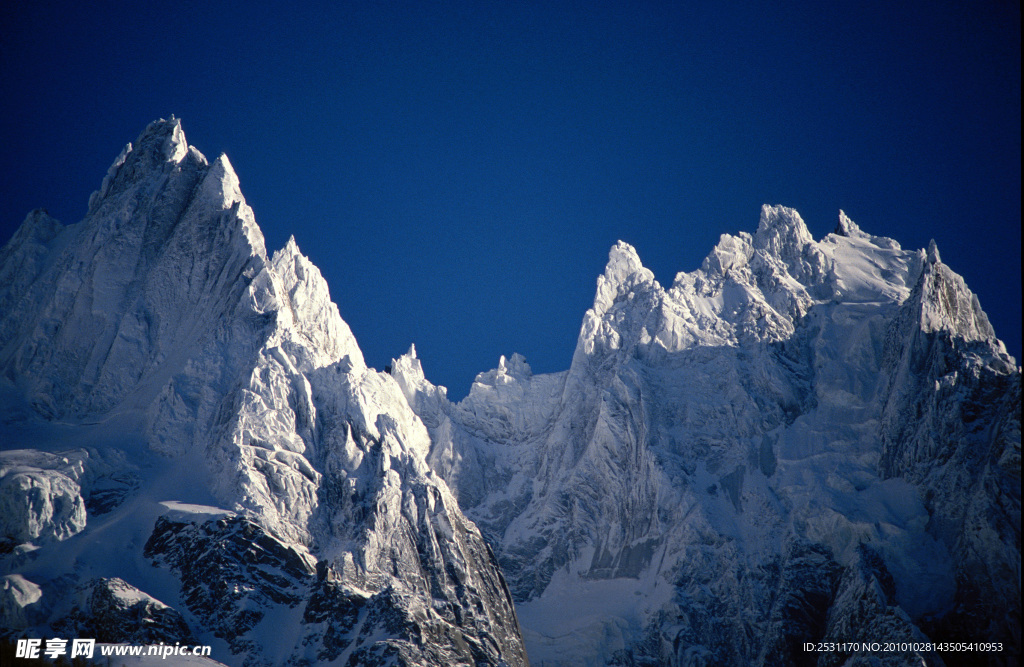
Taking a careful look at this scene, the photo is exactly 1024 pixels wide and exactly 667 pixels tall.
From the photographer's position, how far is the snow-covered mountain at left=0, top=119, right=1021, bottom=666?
101375mm

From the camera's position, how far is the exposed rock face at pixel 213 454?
328ft

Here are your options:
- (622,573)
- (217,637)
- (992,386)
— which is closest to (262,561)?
(217,637)

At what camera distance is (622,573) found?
5418 inches

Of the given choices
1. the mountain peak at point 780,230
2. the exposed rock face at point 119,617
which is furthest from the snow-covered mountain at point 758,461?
the exposed rock face at point 119,617

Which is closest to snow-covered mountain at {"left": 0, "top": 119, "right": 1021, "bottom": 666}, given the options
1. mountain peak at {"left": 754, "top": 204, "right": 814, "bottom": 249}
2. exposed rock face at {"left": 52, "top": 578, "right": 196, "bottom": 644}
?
exposed rock face at {"left": 52, "top": 578, "right": 196, "bottom": 644}

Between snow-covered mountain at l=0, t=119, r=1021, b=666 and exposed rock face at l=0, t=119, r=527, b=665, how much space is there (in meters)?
0.35

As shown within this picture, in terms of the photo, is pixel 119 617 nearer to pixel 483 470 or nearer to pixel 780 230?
pixel 483 470

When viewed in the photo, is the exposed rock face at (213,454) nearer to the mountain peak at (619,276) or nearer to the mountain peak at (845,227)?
the mountain peak at (619,276)

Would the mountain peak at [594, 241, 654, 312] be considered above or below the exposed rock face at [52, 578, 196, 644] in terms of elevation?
above

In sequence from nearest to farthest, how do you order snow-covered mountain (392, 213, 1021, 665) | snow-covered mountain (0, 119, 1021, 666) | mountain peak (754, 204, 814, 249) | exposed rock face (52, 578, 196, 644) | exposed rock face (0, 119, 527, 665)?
exposed rock face (52, 578, 196, 644), exposed rock face (0, 119, 527, 665), snow-covered mountain (0, 119, 1021, 666), snow-covered mountain (392, 213, 1021, 665), mountain peak (754, 204, 814, 249)

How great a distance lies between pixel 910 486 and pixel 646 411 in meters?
40.5

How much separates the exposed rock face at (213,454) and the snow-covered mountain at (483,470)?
347mm

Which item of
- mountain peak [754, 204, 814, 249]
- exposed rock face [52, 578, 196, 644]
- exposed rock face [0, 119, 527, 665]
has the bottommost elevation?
exposed rock face [52, 578, 196, 644]

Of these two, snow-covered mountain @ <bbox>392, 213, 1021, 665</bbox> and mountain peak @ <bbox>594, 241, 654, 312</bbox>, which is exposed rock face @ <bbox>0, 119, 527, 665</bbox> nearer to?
snow-covered mountain @ <bbox>392, 213, 1021, 665</bbox>
